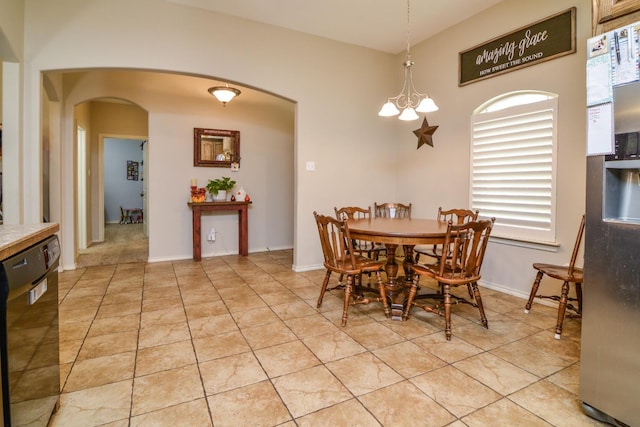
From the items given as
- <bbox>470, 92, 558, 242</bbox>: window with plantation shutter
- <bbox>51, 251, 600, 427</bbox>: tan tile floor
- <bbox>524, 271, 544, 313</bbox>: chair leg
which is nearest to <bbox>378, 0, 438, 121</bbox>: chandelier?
<bbox>470, 92, 558, 242</bbox>: window with plantation shutter

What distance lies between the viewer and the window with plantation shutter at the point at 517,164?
3.12 metres

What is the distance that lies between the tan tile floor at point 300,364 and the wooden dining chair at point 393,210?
1.40m

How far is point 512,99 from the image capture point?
3480 millimetres

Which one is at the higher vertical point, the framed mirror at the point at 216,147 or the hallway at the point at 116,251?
the framed mirror at the point at 216,147

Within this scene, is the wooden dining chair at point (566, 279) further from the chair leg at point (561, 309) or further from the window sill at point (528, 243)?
the window sill at point (528, 243)

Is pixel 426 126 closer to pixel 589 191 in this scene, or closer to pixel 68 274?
pixel 589 191

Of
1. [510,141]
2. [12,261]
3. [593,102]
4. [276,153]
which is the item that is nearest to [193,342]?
[12,261]

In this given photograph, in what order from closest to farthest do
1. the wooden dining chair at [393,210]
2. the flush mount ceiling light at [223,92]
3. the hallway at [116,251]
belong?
the wooden dining chair at [393,210], the flush mount ceiling light at [223,92], the hallway at [116,251]

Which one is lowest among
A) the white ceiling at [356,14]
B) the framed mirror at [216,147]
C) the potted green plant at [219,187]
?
the potted green plant at [219,187]

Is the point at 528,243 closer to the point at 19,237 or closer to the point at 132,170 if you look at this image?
the point at 19,237

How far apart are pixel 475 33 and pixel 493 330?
3.20 m

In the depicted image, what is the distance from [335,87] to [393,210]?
1.84 metres

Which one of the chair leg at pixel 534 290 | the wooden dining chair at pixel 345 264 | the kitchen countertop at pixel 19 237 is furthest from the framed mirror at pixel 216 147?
the chair leg at pixel 534 290

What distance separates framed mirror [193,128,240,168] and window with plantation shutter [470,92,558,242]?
3.46 m
